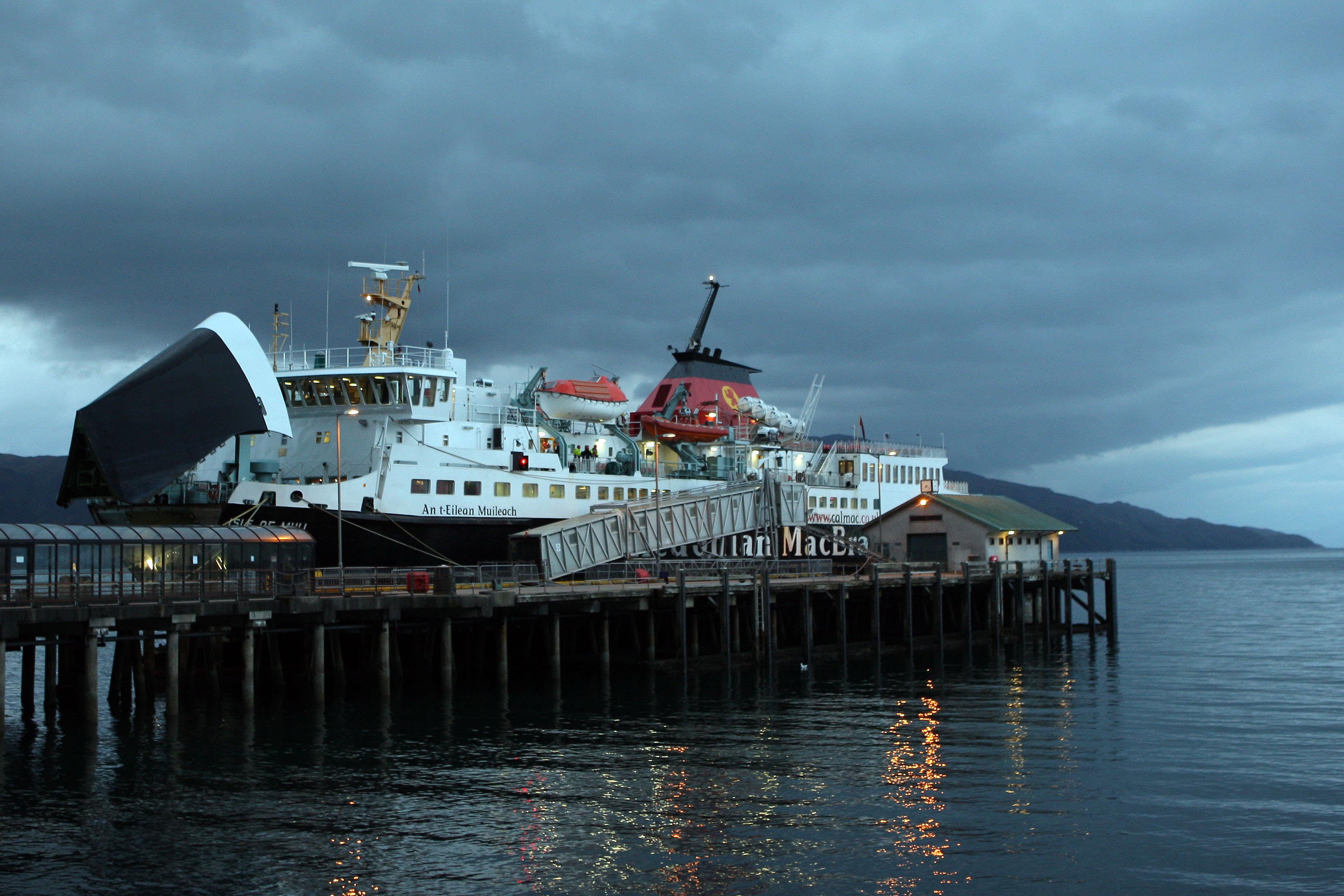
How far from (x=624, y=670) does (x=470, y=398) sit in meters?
15.0

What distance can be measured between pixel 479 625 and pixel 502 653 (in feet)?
10.5

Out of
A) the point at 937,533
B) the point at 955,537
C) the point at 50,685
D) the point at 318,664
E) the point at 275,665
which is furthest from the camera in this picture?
the point at 937,533

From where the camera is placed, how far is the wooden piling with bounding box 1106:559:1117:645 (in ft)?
202

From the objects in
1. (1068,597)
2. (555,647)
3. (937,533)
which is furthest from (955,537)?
(555,647)

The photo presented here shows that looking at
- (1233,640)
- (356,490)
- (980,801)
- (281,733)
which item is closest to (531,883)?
(980,801)

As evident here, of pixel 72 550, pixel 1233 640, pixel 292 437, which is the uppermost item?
pixel 292 437

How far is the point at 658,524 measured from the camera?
168ft

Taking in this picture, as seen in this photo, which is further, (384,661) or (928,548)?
(928,548)

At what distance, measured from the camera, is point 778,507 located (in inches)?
2319

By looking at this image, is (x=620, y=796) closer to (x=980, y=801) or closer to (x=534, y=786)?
(x=534, y=786)

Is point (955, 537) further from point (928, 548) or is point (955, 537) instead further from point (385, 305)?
point (385, 305)

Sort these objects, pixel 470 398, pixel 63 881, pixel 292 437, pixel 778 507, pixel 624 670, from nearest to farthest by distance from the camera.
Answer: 1. pixel 63 881
2. pixel 624 670
3. pixel 292 437
4. pixel 470 398
5. pixel 778 507

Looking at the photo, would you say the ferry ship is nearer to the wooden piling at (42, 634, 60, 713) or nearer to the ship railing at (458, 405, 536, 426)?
the ship railing at (458, 405, 536, 426)

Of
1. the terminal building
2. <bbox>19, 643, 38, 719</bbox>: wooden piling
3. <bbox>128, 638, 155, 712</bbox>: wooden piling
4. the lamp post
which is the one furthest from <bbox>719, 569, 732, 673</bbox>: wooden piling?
<bbox>19, 643, 38, 719</bbox>: wooden piling
